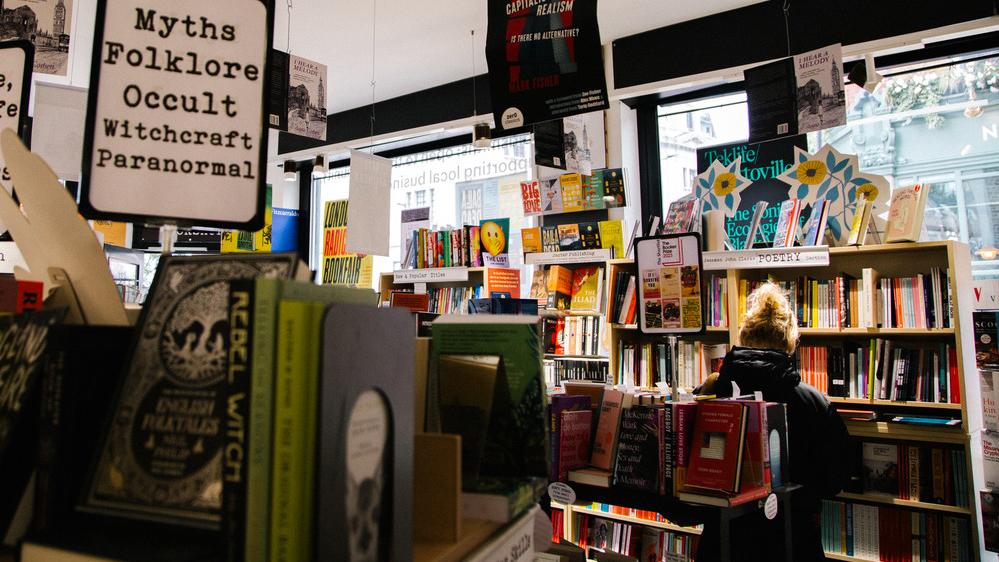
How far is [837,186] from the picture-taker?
4.04m

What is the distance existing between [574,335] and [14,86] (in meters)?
4.08

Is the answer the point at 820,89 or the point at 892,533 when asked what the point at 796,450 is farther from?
the point at 820,89

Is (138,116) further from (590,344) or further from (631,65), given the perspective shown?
(631,65)

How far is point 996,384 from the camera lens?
123 inches

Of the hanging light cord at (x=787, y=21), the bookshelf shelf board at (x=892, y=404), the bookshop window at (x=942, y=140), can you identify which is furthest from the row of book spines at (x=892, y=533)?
the hanging light cord at (x=787, y=21)

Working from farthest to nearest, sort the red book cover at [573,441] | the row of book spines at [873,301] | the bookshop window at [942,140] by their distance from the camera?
the bookshop window at [942,140]
the row of book spines at [873,301]
the red book cover at [573,441]

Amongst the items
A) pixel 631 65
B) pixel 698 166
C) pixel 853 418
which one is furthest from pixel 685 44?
pixel 853 418

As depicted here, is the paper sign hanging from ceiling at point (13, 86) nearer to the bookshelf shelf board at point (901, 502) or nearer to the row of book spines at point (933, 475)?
the bookshelf shelf board at point (901, 502)

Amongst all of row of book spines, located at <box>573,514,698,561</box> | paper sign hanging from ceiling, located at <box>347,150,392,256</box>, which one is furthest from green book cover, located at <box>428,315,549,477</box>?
row of book spines, located at <box>573,514,698,561</box>

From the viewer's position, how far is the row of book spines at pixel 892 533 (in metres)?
3.40

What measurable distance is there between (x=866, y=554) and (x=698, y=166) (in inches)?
123

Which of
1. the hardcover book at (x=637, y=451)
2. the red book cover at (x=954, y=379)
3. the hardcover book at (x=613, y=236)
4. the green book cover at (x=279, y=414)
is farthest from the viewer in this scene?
the hardcover book at (x=613, y=236)

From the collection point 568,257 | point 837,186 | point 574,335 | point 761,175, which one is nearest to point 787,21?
point 761,175

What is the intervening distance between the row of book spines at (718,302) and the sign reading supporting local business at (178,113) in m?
3.67
